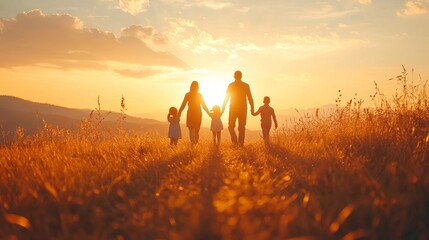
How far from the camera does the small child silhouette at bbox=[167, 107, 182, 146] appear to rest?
40.2 feet

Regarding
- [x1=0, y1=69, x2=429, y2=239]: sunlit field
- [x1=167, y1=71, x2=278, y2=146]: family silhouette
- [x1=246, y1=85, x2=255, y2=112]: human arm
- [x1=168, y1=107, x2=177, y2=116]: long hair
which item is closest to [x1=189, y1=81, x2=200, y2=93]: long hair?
[x1=167, y1=71, x2=278, y2=146]: family silhouette

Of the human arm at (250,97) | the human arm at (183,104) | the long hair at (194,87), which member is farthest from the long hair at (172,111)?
the human arm at (250,97)

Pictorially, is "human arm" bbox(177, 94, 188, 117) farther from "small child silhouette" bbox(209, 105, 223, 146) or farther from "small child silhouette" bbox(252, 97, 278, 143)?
"small child silhouette" bbox(252, 97, 278, 143)

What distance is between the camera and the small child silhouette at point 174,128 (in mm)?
12259

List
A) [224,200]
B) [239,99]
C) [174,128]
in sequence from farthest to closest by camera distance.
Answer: [239,99]
[174,128]
[224,200]

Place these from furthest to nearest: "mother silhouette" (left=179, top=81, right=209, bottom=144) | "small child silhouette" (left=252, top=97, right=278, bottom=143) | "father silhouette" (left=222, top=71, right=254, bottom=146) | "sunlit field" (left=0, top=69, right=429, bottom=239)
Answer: "small child silhouette" (left=252, top=97, right=278, bottom=143)
"mother silhouette" (left=179, top=81, right=209, bottom=144)
"father silhouette" (left=222, top=71, right=254, bottom=146)
"sunlit field" (left=0, top=69, right=429, bottom=239)

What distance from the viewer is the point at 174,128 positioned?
40.5ft

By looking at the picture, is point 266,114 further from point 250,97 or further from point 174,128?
point 174,128

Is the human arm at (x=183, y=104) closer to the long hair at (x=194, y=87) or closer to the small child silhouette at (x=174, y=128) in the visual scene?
the small child silhouette at (x=174, y=128)

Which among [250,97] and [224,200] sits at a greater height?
[250,97]

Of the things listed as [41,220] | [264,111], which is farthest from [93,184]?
[264,111]

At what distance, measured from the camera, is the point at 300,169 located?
536cm

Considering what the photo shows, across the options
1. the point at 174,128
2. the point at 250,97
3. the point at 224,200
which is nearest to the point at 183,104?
the point at 174,128

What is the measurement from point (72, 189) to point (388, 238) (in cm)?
280
